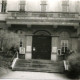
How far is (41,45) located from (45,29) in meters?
2.01

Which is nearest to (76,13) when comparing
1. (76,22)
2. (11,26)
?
(76,22)

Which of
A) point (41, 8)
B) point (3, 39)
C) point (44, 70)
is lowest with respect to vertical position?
point (44, 70)

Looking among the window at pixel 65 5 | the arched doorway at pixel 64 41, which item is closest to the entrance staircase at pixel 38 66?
the arched doorway at pixel 64 41

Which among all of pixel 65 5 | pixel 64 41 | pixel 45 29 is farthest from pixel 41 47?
pixel 65 5

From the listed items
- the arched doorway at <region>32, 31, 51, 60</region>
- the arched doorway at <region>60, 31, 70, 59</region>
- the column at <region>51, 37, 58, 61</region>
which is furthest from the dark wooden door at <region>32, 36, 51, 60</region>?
the arched doorway at <region>60, 31, 70, 59</region>

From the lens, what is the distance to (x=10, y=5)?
26.3m

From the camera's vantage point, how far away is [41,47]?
83.0ft

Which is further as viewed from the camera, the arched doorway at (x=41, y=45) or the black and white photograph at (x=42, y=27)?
the arched doorway at (x=41, y=45)

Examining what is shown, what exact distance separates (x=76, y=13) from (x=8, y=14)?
8.07 meters

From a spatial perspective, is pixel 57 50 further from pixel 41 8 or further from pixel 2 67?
pixel 2 67

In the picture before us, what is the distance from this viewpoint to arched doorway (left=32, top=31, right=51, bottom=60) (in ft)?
82.5

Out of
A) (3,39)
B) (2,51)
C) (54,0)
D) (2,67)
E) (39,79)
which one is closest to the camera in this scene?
(39,79)

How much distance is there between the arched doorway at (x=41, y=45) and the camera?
2516 cm

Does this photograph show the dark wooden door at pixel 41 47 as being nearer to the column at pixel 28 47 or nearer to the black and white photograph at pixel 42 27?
the black and white photograph at pixel 42 27
